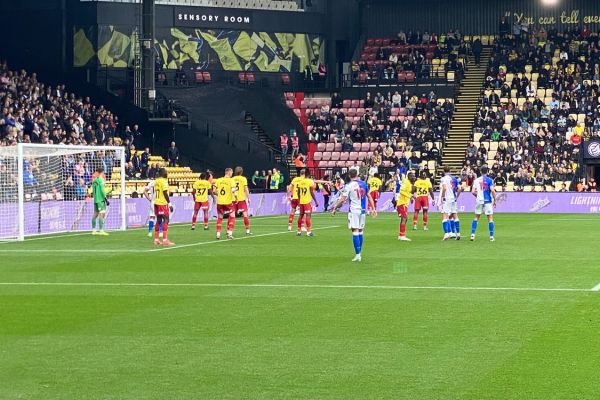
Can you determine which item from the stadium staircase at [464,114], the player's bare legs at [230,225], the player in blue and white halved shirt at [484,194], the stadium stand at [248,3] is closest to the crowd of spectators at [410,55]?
the stadium staircase at [464,114]

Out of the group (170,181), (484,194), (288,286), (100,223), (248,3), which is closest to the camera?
(288,286)

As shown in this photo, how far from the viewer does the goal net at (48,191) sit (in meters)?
37.6

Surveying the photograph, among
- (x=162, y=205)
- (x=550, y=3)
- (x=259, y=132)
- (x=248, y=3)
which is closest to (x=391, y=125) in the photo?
(x=259, y=132)

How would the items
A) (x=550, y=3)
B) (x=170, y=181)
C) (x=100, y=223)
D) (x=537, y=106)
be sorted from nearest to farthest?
(x=100, y=223), (x=170, y=181), (x=537, y=106), (x=550, y=3)

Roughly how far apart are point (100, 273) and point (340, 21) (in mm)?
49188

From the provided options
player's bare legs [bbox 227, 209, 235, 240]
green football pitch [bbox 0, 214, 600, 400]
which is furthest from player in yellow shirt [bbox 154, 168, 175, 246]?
player's bare legs [bbox 227, 209, 235, 240]

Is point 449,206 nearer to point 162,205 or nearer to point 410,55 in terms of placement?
point 162,205

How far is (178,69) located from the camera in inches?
2539

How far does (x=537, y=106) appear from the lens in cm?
6444

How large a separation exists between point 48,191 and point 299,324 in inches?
933

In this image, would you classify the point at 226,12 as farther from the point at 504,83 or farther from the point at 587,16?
the point at 587,16

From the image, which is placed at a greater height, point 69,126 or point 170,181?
point 69,126

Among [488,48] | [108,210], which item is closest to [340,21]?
[488,48]

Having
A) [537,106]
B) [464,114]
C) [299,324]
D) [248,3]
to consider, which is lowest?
[299,324]
